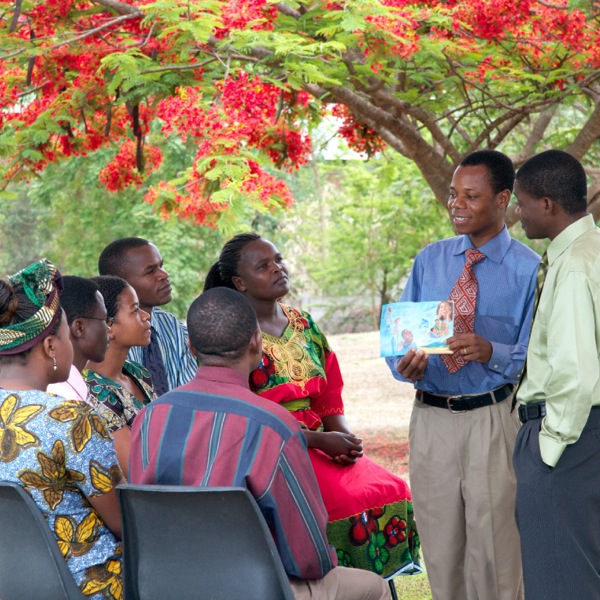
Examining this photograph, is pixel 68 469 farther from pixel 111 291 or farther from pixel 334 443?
pixel 334 443

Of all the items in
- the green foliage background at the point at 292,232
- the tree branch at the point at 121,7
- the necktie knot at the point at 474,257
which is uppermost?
the tree branch at the point at 121,7

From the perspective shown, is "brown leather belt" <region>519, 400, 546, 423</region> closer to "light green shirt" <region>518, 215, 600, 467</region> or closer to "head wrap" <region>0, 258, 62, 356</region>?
"light green shirt" <region>518, 215, 600, 467</region>

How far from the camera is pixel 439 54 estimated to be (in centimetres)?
696

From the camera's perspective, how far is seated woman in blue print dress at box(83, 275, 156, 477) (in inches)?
145

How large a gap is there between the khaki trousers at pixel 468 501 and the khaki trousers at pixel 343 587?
3.06 ft

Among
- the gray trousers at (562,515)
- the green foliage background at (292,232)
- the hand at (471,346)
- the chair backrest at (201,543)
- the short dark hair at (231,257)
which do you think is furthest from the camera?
the green foliage background at (292,232)

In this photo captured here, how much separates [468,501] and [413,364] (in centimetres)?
66

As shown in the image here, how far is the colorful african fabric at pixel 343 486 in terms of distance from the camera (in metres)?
3.98

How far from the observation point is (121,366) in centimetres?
398

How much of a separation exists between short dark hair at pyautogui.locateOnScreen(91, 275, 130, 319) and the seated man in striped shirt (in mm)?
1034

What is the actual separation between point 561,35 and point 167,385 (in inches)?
161

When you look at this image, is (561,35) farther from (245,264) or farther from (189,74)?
(245,264)

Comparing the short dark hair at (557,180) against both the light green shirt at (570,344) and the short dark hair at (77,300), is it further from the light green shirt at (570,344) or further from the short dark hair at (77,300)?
the short dark hair at (77,300)

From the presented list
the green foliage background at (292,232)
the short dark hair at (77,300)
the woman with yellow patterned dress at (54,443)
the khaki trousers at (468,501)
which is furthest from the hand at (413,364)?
the green foliage background at (292,232)
